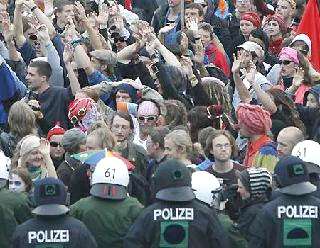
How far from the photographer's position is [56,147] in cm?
1598

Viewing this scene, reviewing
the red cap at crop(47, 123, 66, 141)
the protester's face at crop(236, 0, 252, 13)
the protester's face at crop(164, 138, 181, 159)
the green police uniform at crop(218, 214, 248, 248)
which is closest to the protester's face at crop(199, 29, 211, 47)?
the protester's face at crop(236, 0, 252, 13)

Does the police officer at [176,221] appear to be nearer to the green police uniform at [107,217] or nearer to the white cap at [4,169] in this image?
the green police uniform at [107,217]

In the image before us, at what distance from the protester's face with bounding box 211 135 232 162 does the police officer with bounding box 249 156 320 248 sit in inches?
75.6

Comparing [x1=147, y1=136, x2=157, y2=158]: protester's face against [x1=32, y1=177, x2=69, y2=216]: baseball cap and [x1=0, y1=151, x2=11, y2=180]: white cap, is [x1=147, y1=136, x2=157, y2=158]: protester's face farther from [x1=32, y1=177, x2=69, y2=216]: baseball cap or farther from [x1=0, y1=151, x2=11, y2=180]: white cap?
[x1=32, y1=177, x2=69, y2=216]: baseball cap

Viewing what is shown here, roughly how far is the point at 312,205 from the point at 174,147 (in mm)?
2257

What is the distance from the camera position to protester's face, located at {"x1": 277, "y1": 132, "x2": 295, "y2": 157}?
15.0 m

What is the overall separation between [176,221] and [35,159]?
2.65 metres

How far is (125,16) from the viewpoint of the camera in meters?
21.1

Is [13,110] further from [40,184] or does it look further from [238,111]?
[40,184]

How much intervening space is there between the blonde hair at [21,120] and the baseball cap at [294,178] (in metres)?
3.83

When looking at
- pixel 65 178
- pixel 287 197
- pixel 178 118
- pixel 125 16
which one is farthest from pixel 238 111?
pixel 125 16

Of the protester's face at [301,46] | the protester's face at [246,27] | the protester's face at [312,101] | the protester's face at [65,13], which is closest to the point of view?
the protester's face at [312,101]

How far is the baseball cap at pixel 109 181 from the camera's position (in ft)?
42.8

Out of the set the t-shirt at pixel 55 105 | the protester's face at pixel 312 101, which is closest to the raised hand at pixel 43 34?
the t-shirt at pixel 55 105
